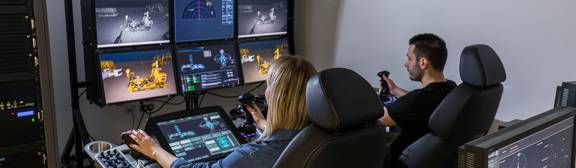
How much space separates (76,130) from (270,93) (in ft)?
6.40

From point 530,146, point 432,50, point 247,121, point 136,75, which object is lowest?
point 247,121

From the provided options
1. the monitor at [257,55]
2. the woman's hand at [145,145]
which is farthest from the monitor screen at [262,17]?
the woman's hand at [145,145]

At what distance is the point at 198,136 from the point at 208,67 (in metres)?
1.58

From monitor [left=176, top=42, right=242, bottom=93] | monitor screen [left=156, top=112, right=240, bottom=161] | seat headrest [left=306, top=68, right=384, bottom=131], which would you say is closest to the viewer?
seat headrest [left=306, top=68, right=384, bottom=131]

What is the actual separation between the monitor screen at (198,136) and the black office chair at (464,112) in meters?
0.92

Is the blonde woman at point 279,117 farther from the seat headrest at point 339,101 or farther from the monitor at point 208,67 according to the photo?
the monitor at point 208,67

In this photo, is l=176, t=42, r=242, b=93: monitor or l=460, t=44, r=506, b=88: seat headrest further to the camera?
l=176, t=42, r=242, b=93: monitor

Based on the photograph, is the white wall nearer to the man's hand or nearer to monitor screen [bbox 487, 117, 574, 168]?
the man's hand

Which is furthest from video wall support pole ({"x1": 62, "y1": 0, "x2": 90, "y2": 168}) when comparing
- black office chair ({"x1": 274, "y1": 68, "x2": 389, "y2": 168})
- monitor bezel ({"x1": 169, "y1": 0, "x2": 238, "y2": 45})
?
black office chair ({"x1": 274, "y1": 68, "x2": 389, "y2": 168})

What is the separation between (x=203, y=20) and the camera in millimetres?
3893

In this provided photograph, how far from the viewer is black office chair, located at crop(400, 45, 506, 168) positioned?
240cm

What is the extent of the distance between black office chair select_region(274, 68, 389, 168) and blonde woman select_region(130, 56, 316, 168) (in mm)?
255

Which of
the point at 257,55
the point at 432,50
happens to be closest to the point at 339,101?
the point at 432,50

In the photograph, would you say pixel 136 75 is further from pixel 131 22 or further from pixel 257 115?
pixel 257 115
